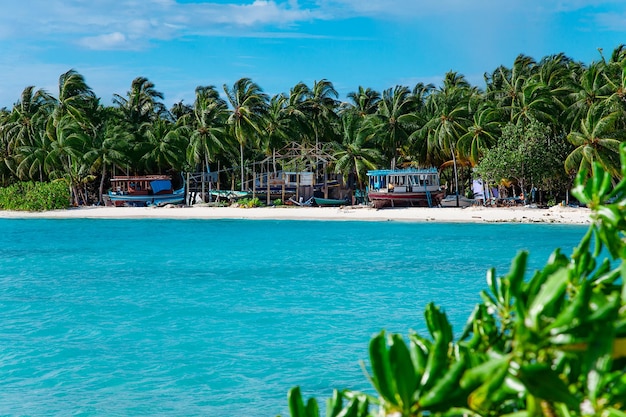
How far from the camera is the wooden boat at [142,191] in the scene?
49594mm

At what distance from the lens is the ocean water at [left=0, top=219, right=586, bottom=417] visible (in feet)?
35.1

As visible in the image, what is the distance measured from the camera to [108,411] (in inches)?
385

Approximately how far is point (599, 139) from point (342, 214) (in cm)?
1464

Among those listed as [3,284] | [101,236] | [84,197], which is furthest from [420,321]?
[84,197]

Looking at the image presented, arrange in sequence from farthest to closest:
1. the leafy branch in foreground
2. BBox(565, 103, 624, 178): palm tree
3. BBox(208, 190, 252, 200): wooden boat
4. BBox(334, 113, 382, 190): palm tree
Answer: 1. BBox(208, 190, 252, 200): wooden boat
2. BBox(334, 113, 382, 190): palm tree
3. BBox(565, 103, 624, 178): palm tree
4. the leafy branch in foreground

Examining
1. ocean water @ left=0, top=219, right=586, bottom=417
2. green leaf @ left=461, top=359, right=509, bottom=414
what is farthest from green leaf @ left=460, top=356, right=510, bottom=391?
ocean water @ left=0, top=219, right=586, bottom=417

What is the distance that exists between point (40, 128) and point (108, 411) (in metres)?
48.3

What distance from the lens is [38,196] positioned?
1939 inches

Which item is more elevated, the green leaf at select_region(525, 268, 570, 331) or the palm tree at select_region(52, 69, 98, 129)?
the palm tree at select_region(52, 69, 98, 129)

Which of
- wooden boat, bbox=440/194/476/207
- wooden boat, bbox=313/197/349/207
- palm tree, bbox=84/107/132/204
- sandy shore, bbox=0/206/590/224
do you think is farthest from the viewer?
palm tree, bbox=84/107/132/204

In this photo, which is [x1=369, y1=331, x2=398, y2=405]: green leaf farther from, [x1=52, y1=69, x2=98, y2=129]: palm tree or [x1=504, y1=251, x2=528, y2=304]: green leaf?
[x1=52, y1=69, x2=98, y2=129]: palm tree

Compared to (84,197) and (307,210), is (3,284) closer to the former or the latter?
(307,210)

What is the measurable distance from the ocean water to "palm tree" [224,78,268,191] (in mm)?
15352

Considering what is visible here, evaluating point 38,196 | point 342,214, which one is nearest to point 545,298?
point 342,214
